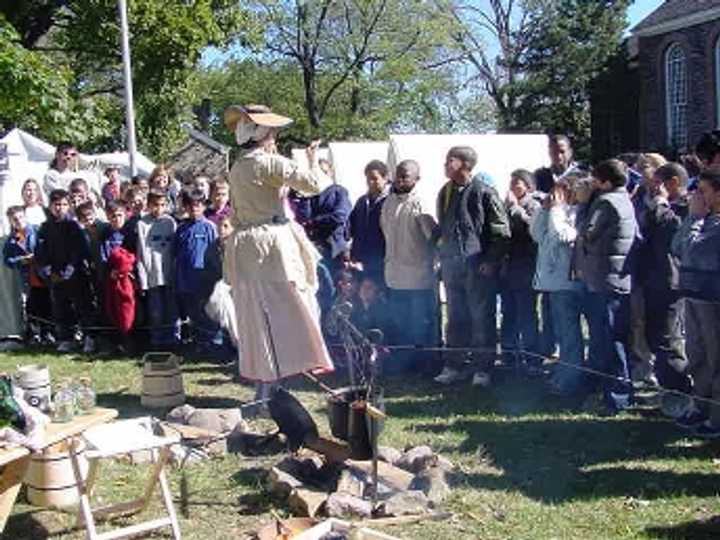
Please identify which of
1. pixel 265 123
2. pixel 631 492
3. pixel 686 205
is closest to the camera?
pixel 631 492

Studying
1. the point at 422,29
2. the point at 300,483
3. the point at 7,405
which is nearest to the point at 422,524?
the point at 300,483

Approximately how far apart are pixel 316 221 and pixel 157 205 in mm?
1971

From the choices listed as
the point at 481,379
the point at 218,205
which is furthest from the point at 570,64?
the point at 481,379

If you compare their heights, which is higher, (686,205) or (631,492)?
(686,205)

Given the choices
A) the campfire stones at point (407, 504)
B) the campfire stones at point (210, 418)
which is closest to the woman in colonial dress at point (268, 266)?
the campfire stones at point (210, 418)

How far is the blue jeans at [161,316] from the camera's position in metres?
9.74

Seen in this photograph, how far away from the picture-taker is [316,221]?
856 centimetres

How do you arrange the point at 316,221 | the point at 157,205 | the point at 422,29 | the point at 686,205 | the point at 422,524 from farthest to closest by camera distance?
1. the point at 422,29
2. the point at 157,205
3. the point at 316,221
4. the point at 686,205
5. the point at 422,524

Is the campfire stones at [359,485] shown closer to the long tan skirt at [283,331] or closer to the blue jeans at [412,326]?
the long tan skirt at [283,331]

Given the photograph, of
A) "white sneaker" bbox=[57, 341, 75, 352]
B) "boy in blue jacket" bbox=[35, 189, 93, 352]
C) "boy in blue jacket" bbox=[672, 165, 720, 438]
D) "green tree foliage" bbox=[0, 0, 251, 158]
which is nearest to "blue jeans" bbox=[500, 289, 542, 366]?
"boy in blue jacket" bbox=[672, 165, 720, 438]

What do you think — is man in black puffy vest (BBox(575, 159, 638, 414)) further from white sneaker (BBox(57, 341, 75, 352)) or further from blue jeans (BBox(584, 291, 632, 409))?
white sneaker (BBox(57, 341, 75, 352))

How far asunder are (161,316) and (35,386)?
439cm

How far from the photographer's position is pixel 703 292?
19.0 ft

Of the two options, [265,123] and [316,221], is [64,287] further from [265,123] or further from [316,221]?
[265,123]
